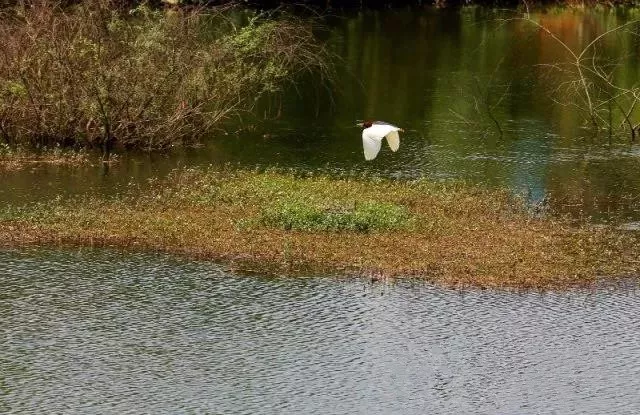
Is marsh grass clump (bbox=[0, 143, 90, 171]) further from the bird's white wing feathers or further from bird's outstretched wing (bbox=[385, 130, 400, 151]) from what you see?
bird's outstretched wing (bbox=[385, 130, 400, 151])

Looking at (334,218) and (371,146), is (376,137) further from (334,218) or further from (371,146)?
(334,218)

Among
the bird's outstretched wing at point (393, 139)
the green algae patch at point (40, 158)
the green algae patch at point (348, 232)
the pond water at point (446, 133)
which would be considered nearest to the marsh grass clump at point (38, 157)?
the green algae patch at point (40, 158)

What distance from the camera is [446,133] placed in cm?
2727

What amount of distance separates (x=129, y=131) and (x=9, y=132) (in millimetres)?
2226

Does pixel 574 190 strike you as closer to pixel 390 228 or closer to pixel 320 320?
pixel 390 228

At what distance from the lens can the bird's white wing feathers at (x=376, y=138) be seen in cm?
1716

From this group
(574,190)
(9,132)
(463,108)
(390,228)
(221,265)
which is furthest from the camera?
(463,108)

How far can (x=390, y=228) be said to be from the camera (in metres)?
17.7

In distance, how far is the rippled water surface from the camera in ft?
39.6

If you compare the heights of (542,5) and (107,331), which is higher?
(542,5)

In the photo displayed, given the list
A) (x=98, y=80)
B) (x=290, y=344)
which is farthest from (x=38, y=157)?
(x=290, y=344)

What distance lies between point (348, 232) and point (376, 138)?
52.7 inches

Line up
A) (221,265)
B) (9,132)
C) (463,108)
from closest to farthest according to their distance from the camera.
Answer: (221,265), (9,132), (463,108)

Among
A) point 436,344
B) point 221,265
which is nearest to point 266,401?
point 436,344
